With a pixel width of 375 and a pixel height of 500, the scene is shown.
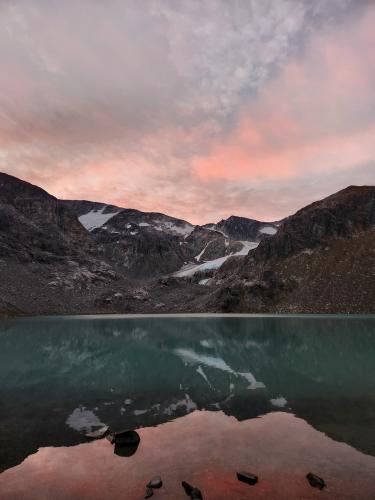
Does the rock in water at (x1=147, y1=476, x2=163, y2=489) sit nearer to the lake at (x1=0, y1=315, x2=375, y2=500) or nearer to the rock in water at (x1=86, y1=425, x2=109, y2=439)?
the lake at (x1=0, y1=315, x2=375, y2=500)

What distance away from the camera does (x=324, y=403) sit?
2533 cm

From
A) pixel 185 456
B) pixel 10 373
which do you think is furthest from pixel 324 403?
pixel 10 373

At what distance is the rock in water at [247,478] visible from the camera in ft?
44.9

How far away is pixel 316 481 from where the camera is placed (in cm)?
1348

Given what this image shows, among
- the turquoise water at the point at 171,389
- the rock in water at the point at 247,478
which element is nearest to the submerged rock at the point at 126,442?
the turquoise water at the point at 171,389

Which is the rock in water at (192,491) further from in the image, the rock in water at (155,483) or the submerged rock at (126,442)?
the submerged rock at (126,442)

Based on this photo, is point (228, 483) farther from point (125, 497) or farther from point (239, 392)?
point (239, 392)

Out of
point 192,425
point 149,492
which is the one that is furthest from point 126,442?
point 149,492

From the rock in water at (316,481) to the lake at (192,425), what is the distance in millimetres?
209

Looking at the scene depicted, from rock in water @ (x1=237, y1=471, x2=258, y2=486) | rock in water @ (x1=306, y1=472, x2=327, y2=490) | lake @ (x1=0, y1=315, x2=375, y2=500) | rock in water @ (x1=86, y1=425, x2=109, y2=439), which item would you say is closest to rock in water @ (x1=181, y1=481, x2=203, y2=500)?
lake @ (x1=0, y1=315, x2=375, y2=500)

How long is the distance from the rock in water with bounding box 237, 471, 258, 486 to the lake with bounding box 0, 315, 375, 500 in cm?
29

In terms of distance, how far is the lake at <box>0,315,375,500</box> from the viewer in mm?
13992

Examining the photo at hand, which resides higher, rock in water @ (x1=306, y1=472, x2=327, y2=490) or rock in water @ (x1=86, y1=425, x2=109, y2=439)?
rock in water @ (x1=306, y1=472, x2=327, y2=490)

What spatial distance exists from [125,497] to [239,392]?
58.0 feet
